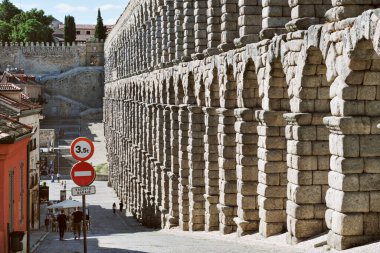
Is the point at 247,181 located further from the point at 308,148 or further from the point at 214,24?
the point at 214,24

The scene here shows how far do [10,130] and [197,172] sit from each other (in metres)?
11.4

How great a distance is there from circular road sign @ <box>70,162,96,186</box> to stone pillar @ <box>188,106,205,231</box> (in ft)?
47.0

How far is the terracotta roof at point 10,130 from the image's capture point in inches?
774

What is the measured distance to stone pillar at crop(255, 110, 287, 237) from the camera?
20.3 m

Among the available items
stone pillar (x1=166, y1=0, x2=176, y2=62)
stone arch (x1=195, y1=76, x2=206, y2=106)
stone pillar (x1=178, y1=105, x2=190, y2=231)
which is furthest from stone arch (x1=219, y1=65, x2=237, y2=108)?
stone pillar (x1=166, y1=0, x2=176, y2=62)

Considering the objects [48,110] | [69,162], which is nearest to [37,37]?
[48,110]

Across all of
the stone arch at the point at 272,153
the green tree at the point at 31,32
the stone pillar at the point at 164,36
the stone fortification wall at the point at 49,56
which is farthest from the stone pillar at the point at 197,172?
the green tree at the point at 31,32

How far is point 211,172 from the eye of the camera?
1120 inches

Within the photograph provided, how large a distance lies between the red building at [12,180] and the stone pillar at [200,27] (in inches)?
357

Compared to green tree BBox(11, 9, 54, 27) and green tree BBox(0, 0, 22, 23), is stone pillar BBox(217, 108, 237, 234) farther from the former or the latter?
green tree BBox(0, 0, 22, 23)

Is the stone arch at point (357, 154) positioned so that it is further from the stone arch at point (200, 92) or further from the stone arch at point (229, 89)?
the stone arch at point (200, 92)

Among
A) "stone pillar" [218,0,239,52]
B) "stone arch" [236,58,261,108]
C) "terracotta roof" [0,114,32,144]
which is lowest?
"terracotta roof" [0,114,32,144]

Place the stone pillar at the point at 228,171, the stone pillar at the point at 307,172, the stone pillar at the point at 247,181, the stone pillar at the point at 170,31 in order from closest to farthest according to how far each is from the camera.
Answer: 1. the stone pillar at the point at 307,172
2. the stone pillar at the point at 247,181
3. the stone pillar at the point at 228,171
4. the stone pillar at the point at 170,31

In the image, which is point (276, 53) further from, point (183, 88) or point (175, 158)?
point (175, 158)
